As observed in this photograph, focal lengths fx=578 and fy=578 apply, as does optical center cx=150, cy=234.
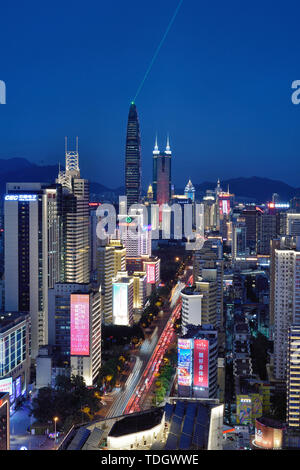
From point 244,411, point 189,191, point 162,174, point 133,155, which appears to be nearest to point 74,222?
point 244,411

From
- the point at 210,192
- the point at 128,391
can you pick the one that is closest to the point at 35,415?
the point at 128,391

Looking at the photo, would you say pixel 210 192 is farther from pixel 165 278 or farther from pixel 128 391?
pixel 128 391

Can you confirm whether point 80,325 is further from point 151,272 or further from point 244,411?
point 151,272

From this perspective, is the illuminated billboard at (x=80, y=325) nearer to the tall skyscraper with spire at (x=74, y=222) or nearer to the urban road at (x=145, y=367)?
the urban road at (x=145, y=367)

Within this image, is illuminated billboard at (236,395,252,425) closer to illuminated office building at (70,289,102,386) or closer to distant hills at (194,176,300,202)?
illuminated office building at (70,289,102,386)

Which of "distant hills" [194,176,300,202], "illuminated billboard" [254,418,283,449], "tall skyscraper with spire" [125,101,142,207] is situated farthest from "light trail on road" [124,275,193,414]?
"distant hills" [194,176,300,202]

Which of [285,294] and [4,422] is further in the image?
[285,294]
